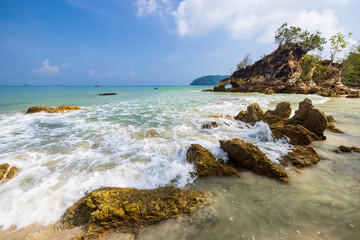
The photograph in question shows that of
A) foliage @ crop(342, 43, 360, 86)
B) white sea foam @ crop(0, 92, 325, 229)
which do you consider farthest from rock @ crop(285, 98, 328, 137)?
foliage @ crop(342, 43, 360, 86)

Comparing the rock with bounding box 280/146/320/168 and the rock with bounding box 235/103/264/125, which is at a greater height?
the rock with bounding box 235/103/264/125

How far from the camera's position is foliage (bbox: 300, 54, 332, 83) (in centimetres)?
3956

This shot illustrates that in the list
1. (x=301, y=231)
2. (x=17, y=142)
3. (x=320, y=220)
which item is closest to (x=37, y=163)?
(x=17, y=142)

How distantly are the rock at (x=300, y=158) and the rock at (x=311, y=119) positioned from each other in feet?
7.34

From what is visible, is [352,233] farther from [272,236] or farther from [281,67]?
[281,67]

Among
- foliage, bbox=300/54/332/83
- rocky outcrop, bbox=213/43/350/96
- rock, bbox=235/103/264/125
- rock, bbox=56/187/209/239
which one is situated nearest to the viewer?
rock, bbox=56/187/209/239

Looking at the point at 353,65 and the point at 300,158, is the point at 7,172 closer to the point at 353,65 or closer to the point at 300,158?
the point at 300,158

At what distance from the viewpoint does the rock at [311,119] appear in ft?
19.5

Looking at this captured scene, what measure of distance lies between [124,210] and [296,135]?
20.0ft

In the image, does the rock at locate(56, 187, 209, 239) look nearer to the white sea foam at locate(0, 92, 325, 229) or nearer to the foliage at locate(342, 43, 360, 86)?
the white sea foam at locate(0, 92, 325, 229)

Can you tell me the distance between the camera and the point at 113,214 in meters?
2.39

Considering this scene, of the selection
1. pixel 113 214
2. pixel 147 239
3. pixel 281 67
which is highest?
pixel 281 67

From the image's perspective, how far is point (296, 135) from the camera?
5.37 m

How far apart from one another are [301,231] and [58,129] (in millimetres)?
10281
